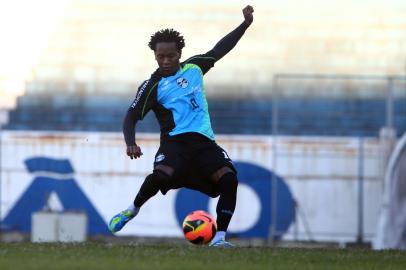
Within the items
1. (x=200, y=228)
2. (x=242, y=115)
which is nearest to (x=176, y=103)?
(x=200, y=228)

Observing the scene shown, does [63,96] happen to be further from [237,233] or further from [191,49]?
[237,233]

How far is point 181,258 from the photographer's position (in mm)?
8148

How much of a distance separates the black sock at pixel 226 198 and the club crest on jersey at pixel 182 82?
2.70ft

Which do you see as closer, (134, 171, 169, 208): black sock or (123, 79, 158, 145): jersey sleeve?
(134, 171, 169, 208): black sock

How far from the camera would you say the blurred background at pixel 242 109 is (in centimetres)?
1844

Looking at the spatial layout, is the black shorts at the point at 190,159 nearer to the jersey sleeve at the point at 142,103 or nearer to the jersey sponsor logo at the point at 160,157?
the jersey sponsor logo at the point at 160,157

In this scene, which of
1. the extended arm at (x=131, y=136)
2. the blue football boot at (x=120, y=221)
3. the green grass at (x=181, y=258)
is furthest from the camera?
the blue football boot at (x=120, y=221)

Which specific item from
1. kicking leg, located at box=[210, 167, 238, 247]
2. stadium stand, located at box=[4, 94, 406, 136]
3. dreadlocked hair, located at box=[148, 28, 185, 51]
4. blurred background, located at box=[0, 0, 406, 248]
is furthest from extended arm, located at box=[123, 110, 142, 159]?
stadium stand, located at box=[4, 94, 406, 136]

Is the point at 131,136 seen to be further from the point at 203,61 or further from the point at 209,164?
the point at 203,61

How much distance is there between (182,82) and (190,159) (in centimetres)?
65

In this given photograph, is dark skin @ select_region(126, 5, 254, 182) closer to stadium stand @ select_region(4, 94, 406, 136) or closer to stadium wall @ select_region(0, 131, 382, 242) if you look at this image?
stadium wall @ select_region(0, 131, 382, 242)

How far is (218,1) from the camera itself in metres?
20.5

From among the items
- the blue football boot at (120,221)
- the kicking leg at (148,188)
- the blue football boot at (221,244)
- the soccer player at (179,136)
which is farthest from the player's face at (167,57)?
the blue football boot at (221,244)

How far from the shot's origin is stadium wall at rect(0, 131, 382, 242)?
18.4 metres
